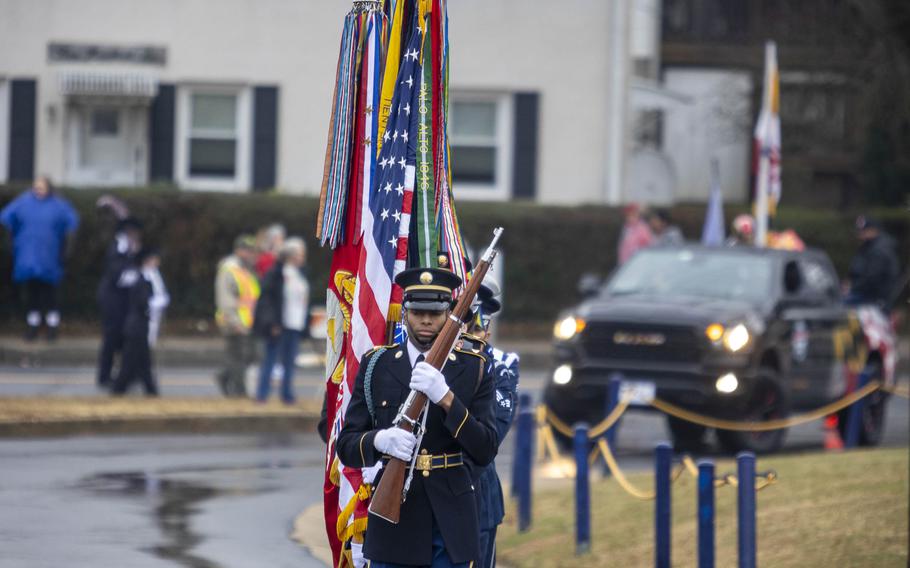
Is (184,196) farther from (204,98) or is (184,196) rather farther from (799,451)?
(799,451)

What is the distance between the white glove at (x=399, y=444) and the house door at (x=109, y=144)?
2226 centimetres

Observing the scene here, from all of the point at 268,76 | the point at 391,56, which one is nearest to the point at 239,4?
the point at 268,76

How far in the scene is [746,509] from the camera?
8.55 meters

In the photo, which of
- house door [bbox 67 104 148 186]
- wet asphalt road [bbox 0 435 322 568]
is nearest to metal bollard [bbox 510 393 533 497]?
wet asphalt road [bbox 0 435 322 568]

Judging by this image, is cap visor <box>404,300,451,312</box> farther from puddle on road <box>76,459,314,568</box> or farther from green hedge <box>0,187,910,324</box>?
green hedge <box>0,187,910,324</box>

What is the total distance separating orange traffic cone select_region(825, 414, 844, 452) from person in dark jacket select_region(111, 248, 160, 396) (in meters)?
6.56

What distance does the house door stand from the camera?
1116 inches

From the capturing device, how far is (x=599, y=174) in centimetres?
2938

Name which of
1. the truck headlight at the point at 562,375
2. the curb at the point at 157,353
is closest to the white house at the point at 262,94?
the curb at the point at 157,353

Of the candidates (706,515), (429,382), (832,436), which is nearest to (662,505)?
(706,515)

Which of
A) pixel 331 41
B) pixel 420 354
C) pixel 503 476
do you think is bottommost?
pixel 503 476

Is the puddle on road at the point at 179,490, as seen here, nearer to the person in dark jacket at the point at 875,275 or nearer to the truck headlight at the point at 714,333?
the truck headlight at the point at 714,333

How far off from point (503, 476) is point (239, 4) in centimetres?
1564

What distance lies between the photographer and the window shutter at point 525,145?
1137 inches
